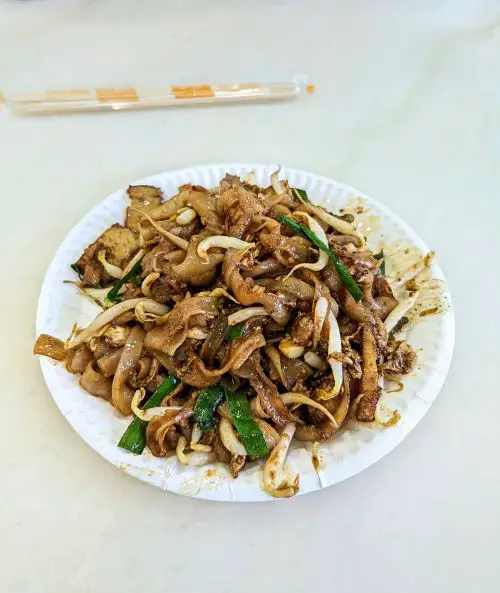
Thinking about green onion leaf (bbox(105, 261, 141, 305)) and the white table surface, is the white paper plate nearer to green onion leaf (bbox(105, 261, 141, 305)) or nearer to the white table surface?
green onion leaf (bbox(105, 261, 141, 305))

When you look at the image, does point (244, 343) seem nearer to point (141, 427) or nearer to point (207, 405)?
point (207, 405)

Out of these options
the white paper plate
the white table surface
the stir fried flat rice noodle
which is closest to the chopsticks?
the white table surface

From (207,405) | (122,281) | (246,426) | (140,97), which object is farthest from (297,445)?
(140,97)

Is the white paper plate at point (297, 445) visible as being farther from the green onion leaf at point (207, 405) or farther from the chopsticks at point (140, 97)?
the chopsticks at point (140, 97)

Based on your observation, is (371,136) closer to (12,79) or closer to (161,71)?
(161,71)

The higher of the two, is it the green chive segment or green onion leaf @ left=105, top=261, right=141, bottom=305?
green onion leaf @ left=105, top=261, right=141, bottom=305
